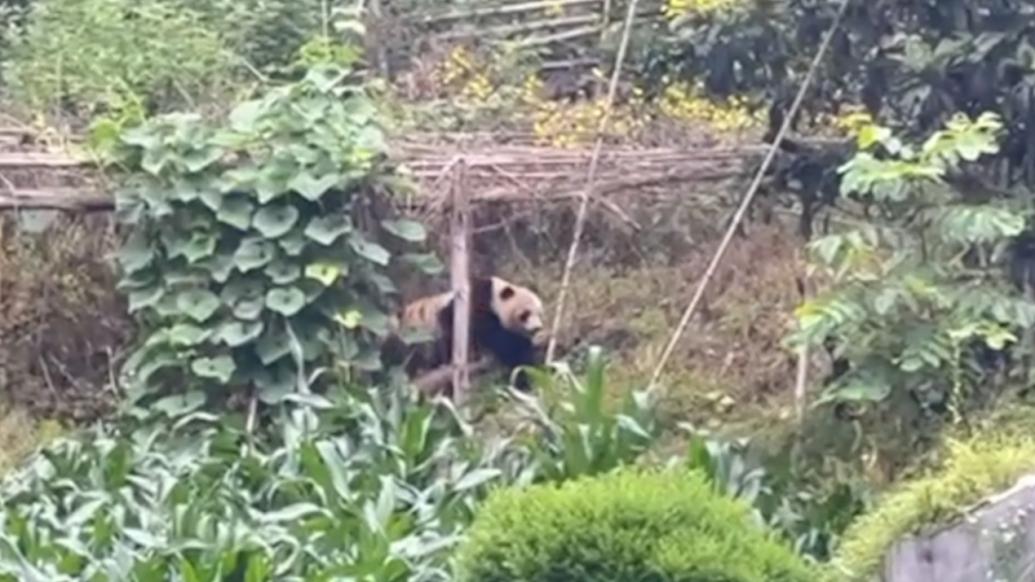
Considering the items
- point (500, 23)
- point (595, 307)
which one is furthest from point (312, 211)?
point (500, 23)

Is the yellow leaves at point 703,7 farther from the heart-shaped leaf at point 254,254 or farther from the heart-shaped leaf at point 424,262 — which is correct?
the heart-shaped leaf at point 254,254

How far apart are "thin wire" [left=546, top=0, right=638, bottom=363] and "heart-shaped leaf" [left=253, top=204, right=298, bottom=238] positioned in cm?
104

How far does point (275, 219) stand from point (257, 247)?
0.12 m

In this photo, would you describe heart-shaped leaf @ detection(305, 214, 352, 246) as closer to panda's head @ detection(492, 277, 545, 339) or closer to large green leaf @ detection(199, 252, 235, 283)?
large green leaf @ detection(199, 252, 235, 283)

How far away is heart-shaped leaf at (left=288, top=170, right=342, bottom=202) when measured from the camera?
768 centimetres

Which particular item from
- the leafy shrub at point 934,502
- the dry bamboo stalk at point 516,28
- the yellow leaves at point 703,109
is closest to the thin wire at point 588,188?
the yellow leaves at point 703,109

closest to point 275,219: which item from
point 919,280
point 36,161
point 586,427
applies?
point 36,161

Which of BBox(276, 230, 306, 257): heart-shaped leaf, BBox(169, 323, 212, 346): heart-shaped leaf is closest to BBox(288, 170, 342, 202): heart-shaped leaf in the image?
BBox(276, 230, 306, 257): heart-shaped leaf

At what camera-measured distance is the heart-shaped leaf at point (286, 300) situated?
25.0 ft

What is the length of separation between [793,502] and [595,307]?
2549mm

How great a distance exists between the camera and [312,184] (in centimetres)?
768

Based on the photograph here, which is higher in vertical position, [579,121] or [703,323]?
[579,121]

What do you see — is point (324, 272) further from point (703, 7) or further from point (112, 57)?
point (112, 57)

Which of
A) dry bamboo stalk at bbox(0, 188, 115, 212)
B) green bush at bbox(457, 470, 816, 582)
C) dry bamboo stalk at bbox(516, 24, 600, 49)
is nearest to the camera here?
green bush at bbox(457, 470, 816, 582)
